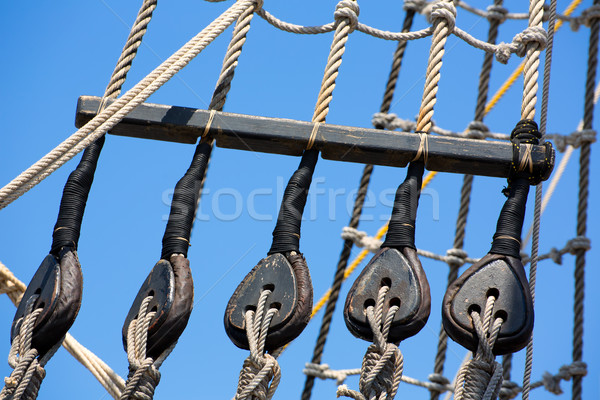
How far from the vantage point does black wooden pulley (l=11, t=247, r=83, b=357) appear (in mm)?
1605

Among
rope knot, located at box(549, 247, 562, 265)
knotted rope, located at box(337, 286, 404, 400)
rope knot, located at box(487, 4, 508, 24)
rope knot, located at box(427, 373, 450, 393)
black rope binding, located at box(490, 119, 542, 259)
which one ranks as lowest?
knotted rope, located at box(337, 286, 404, 400)

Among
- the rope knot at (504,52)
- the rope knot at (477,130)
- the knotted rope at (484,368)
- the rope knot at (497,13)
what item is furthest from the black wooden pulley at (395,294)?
the rope knot at (497,13)

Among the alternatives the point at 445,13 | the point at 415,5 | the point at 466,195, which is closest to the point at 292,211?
the point at 445,13

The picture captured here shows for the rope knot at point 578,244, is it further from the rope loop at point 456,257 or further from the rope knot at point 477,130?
the rope knot at point 477,130

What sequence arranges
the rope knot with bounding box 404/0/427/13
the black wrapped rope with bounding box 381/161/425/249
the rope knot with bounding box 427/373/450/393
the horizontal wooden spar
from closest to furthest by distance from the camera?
1. the black wrapped rope with bounding box 381/161/425/249
2. the horizontal wooden spar
3. the rope knot with bounding box 427/373/450/393
4. the rope knot with bounding box 404/0/427/13

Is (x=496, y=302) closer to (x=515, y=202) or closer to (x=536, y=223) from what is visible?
(x=515, y=202)

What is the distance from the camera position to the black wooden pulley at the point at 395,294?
158 centimetres

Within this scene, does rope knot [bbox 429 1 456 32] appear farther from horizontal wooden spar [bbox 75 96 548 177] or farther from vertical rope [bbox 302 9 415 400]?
vertical rope [bbox 302 9 415 400]

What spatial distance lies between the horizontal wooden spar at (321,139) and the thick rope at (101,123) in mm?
68

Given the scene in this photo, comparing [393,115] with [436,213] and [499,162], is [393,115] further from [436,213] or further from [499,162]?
[499,162]

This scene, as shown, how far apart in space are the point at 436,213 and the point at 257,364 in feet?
5.85

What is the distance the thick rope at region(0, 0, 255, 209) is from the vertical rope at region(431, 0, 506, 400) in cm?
315

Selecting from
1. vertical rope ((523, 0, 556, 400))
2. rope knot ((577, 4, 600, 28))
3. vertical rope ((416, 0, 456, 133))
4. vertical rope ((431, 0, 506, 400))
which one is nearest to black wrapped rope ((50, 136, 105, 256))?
vertical rope ((416, 0, 456, 133))

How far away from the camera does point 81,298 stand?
1.65 metres
